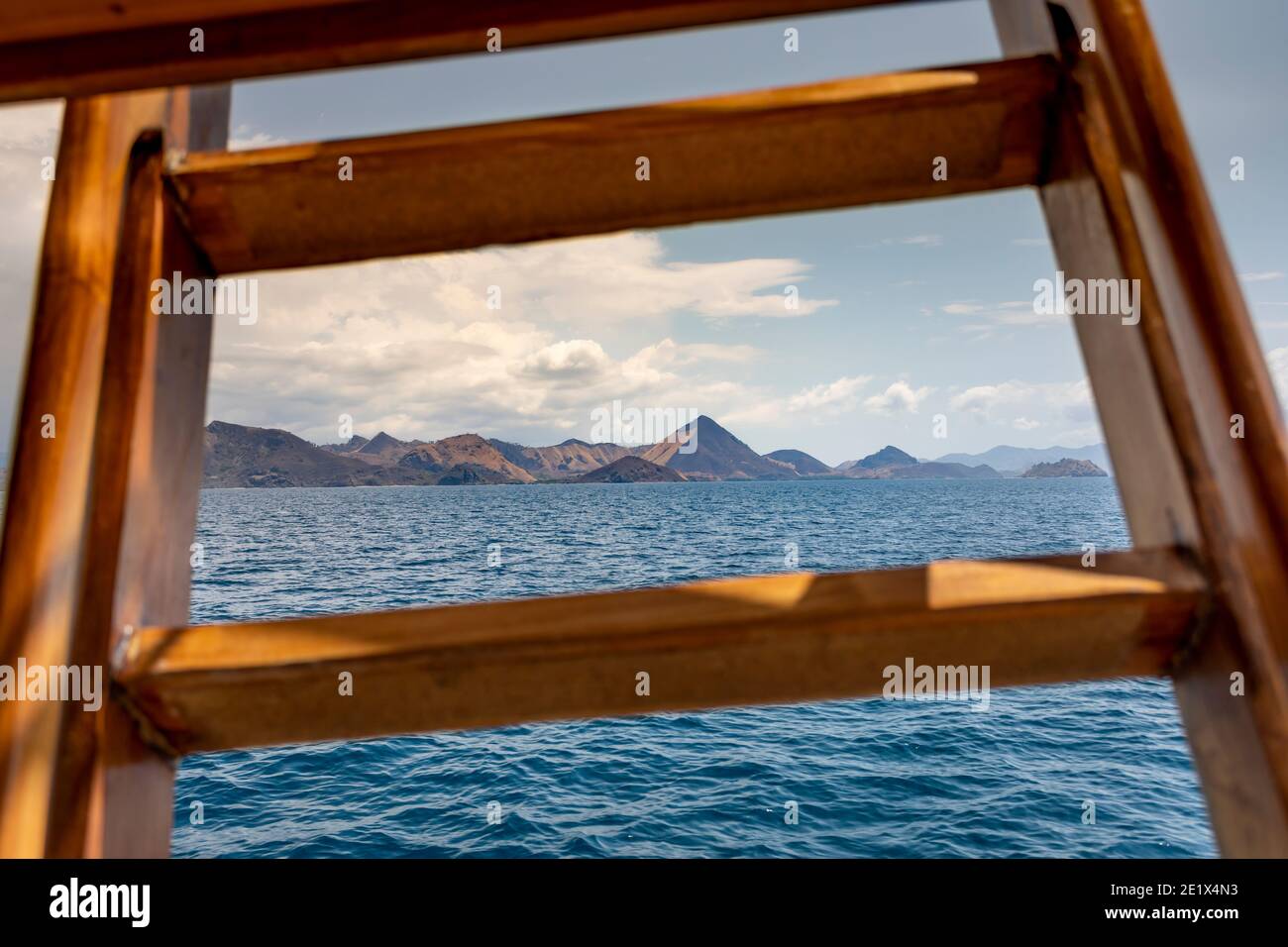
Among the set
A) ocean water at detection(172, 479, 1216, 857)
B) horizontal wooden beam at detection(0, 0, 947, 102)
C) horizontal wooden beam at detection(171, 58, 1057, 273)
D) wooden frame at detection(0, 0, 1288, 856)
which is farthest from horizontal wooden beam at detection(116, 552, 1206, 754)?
ocean water at detection(172, 479, 1216, 857)

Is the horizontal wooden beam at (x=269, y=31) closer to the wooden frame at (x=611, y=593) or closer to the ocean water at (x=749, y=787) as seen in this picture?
the wooden frame at (x=611, y=593)

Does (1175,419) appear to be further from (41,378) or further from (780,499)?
(780,499)

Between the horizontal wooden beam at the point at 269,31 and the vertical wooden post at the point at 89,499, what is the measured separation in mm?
113

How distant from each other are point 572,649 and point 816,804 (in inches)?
590

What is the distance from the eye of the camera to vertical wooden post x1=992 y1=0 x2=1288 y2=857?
3.08 feet

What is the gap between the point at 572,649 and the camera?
1.06 meters

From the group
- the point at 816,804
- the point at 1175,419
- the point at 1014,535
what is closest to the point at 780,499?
the point at 1014,535

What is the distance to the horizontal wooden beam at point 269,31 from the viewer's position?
1.14 metres

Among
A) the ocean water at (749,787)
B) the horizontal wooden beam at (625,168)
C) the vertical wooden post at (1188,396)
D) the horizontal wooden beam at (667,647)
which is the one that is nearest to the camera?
the vertical wooden post at (1188,396)

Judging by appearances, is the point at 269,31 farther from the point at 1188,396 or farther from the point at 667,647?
the point at 1188,396

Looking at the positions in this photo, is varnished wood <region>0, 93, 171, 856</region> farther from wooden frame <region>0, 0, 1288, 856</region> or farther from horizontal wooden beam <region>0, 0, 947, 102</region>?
horizontal wooden beam <region>0, 0, 947, 102</region>

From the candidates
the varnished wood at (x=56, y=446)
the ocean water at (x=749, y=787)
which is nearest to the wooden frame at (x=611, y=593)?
the varnished wood at (x=56, y=446)

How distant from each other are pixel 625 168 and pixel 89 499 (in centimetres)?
103

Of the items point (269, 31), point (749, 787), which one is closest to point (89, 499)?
point (269, 31)
